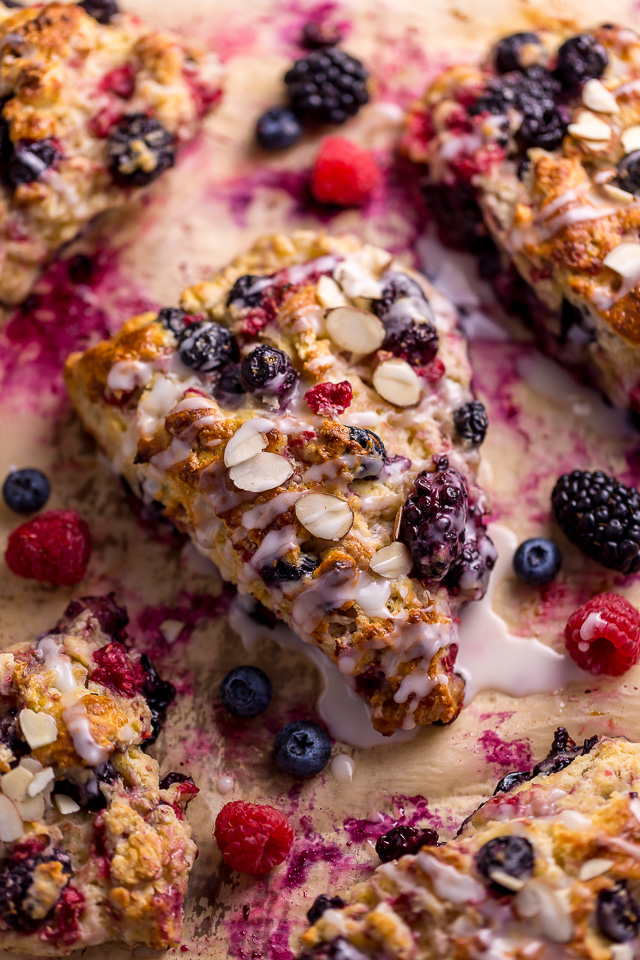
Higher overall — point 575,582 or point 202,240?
point 202,240

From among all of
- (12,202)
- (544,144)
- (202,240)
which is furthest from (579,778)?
(12,202)

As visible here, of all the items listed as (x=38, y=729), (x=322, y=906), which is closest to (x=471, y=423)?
(x=322, y=906)

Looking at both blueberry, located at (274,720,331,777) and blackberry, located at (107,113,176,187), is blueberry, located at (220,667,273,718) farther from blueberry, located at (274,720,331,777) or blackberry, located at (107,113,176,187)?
blackberry, located at (107,113,176,187)

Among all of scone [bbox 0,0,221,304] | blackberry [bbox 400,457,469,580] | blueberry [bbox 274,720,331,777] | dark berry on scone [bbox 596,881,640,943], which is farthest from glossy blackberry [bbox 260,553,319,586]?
scone [bbox 0,0,221,304]

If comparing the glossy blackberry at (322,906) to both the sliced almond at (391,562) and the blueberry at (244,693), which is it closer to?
the blueberry at (244,693)

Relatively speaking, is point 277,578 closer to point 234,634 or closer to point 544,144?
point 234,634
